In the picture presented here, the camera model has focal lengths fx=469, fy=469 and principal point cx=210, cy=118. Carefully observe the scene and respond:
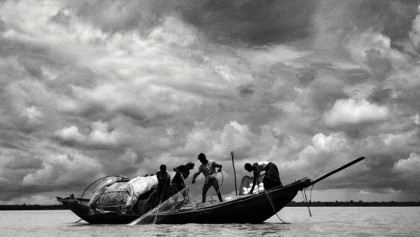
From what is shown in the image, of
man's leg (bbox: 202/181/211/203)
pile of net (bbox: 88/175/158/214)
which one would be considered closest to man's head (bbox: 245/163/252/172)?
man's leg (bbox: 202/181/211/203)

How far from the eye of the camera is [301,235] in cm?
1262

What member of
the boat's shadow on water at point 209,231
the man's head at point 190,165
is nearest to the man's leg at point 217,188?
the boat's shadow on water at point 209,231

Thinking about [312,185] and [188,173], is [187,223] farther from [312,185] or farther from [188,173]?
[312,185]

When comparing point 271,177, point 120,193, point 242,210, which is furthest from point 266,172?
point 120,193

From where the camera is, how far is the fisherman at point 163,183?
16.0 meters

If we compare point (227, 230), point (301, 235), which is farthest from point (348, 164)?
point (227, 230)

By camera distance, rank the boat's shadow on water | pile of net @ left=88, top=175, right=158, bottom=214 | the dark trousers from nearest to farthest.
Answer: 1. the boat's shadow on water
2. the dark trousers
3. pile of net @ left=88, top=175, right=158, bottom=214

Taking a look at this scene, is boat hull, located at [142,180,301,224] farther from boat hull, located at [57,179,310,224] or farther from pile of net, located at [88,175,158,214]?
pile of net, located at [88,175,158,214]

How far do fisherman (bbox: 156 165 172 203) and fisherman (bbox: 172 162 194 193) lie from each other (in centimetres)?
19

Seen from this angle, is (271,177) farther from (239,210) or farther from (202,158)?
(202,158)

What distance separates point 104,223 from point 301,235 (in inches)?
305

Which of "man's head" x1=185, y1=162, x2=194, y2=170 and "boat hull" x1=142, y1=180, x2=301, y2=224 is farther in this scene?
"man's head" x1=185, y1=162, x2=194, y2=170

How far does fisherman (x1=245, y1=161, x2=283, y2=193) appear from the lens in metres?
14.8

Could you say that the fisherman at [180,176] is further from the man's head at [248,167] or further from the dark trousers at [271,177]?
the dark trousers at [271,177]
